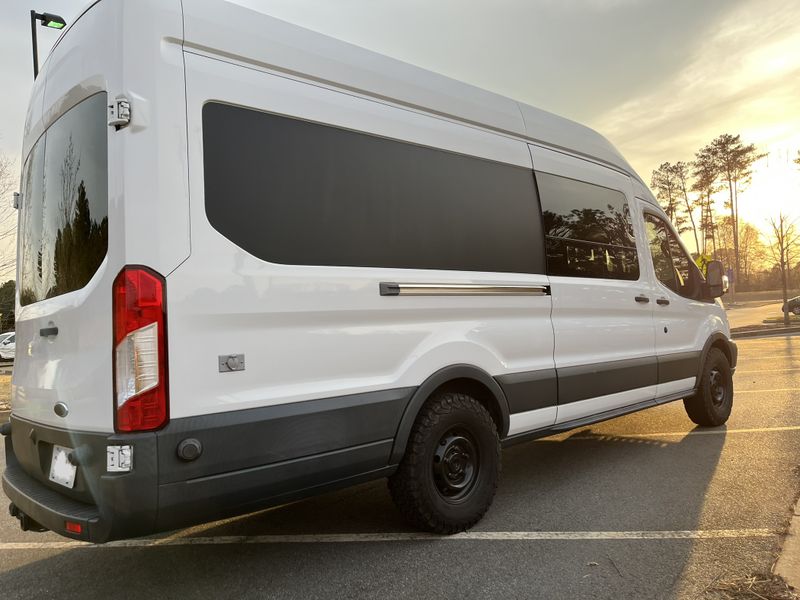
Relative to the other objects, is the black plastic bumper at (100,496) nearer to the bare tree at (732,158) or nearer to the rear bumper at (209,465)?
the rear bumper at (209,465)

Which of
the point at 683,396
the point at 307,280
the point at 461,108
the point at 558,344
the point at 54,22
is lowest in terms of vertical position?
the point at 683,396

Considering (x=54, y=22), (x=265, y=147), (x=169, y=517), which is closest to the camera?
(x=169, y=517)

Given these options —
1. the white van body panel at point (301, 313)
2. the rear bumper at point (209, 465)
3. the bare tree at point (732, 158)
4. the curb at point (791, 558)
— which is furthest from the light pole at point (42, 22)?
the bare tree at point (732, 158)

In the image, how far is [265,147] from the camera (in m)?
2.89

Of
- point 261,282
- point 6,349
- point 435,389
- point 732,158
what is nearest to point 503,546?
point 435,389

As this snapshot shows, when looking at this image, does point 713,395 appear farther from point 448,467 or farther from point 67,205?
point 67,205

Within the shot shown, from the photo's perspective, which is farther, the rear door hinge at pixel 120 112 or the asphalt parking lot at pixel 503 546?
the asphalt parking lot at pixel 503 546

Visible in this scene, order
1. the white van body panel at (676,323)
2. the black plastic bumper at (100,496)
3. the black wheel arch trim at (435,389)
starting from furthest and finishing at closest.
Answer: the white van body panel at (676,323), the black wheel arch trim at (435,389), the black plastic bumper at (100,496)

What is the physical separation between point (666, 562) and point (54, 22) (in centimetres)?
1084

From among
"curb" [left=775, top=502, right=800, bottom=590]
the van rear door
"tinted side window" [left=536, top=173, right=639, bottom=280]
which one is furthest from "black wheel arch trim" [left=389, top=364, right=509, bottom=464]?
"curb" [left=775, top=502, right=800, bottom=590]

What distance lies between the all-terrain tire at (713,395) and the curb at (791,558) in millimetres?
2678

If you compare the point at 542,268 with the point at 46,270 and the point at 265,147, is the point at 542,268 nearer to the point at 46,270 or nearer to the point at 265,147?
the point at 265,147

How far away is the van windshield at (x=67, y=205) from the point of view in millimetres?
2688

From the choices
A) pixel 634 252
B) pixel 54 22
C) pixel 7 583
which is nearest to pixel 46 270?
pixel 7 583
